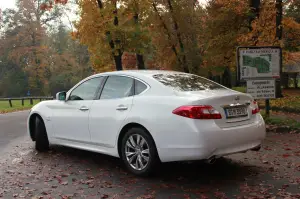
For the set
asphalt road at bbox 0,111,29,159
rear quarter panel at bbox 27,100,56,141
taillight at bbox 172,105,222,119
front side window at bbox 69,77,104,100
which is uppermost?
front side window at bbox 69,77,104,100

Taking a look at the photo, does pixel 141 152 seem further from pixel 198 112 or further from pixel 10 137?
pixel 10 137

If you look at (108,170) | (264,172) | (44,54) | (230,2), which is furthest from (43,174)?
(44,54)

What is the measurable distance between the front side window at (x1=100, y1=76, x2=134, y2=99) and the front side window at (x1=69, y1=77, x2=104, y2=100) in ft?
0.82

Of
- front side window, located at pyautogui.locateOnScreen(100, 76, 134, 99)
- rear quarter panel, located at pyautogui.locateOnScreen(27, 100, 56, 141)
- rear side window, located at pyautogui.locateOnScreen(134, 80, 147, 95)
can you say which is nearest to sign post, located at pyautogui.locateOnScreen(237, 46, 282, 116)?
front side window, located at pyautogui.locateOnScreen(100, 76, 134, 99)

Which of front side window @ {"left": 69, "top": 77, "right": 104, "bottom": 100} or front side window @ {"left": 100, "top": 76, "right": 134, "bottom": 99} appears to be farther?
front side window @ {"left": 69, "top": 77, "right": 104, "bottom": 100}

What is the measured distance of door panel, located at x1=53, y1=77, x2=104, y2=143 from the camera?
22.6 ft

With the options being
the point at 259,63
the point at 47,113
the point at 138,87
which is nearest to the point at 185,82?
the point at 138,87

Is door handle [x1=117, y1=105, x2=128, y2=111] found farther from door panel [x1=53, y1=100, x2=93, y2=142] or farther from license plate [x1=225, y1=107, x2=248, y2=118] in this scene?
license plate [x1=225, y1=107, x2=248, y2=118]

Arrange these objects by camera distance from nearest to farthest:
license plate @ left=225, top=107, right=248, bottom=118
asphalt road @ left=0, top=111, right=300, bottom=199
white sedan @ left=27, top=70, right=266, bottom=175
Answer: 1. asphalt road @ left=0, top=111, right=300, bottom=199
2. white sedan @ left=27, top=70, right=266, bottom=175
3. license plate @ left=225, top=107, right=248, bottom=118

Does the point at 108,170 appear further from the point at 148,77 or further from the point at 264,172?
the point at 264,172

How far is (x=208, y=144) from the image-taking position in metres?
5.19

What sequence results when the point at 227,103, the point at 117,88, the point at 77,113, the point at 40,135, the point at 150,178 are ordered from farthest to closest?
the point at 40,135
the point at 77,113
the point at 117,88
the point at 150,178
the point at 227,103

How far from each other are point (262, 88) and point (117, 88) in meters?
5.66

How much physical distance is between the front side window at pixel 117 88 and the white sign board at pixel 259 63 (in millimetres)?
5110
